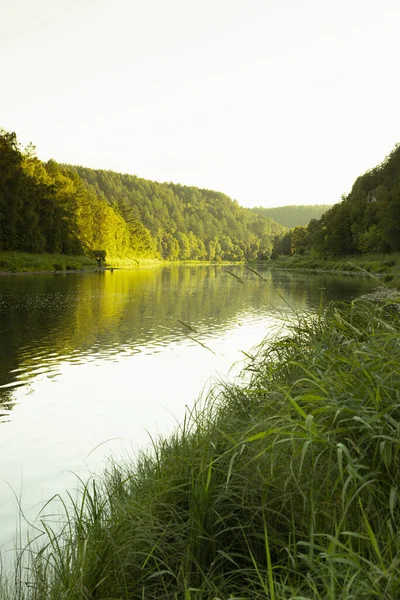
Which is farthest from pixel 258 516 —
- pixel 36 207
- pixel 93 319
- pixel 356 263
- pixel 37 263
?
pixel 36 207

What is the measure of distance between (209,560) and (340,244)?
7430cm

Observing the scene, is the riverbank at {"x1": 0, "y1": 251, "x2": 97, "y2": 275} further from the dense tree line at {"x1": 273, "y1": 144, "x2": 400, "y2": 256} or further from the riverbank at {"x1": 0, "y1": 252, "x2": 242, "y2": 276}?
the dense tree line at {"x1": 273, "y1": 144, "x2": 400, "y2": 256}

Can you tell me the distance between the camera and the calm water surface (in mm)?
5770

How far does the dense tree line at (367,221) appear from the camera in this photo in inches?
2112

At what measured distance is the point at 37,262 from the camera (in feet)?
169

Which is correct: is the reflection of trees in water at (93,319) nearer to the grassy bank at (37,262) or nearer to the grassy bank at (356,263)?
the grassy bank at (356,263)

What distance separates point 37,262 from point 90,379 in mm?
43871

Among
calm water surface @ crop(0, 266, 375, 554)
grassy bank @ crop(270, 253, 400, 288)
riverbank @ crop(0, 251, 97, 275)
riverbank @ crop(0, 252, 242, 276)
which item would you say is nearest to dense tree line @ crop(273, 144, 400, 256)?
grassy bank @ crop(270, 253, 400, 288)

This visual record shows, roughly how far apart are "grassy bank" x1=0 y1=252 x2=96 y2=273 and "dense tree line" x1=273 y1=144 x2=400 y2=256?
34.3m

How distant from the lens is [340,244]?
242 feet

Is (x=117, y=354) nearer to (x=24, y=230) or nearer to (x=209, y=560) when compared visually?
(x=209, y=560)

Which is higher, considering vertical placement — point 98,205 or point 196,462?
point 98,205

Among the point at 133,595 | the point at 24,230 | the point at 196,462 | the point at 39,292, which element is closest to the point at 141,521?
the point at 133,595

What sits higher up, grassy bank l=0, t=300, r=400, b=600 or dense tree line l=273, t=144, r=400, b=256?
dense tree line l=273, t=144, r=400, b=256
